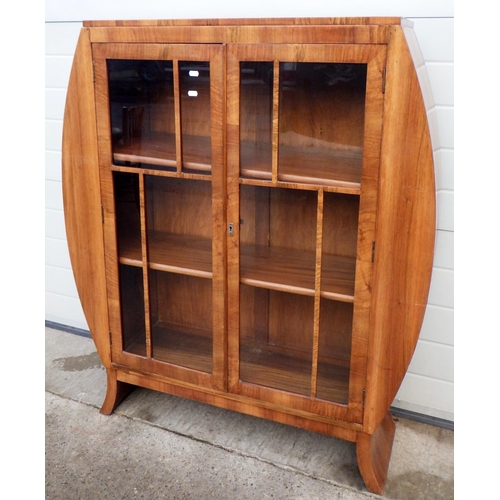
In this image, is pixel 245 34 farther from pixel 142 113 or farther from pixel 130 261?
pixel 130 261

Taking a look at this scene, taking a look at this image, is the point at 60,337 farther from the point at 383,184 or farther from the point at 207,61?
the point at 383,184

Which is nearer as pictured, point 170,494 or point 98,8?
point 170,494

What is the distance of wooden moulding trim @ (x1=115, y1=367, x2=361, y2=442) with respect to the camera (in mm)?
1764

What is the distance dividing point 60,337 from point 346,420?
63.3 inches

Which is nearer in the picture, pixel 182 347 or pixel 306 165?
pixel 306 165

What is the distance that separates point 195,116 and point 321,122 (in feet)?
1.22

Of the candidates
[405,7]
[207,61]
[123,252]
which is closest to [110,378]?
[123,252]

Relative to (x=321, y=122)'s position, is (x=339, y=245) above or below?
below

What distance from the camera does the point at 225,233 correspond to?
1.72 meters

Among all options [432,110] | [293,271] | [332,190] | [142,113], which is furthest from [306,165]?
[142,113]

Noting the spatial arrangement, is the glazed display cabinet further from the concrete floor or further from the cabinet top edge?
the concrete floor

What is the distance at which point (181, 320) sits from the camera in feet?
6.33

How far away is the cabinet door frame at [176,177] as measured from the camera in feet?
5.26

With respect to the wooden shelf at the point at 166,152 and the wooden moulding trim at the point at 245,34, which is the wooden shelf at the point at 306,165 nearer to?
the wooden shelf at the point at 166,152
